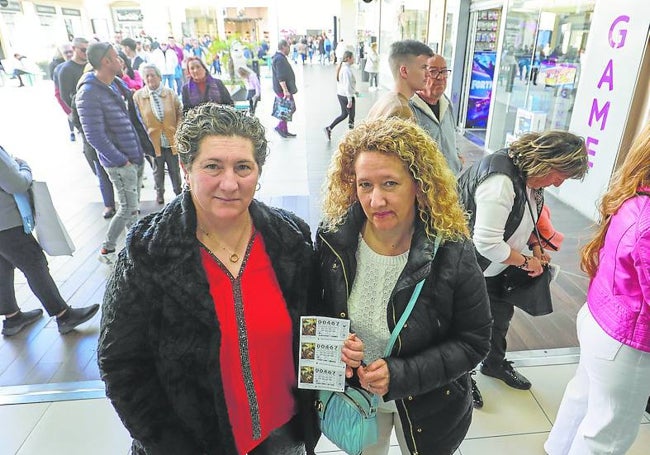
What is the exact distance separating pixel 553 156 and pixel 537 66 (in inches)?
208

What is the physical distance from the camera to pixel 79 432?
7.59 ft

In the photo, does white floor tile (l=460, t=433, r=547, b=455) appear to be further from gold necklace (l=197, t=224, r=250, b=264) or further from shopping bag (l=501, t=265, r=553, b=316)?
gold necklace (l=197, t=224, r=250, b=264)

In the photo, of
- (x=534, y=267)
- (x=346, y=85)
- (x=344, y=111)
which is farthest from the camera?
(x=344, y=111)

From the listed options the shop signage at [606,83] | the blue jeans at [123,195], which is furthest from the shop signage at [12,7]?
the shop signage at [606,83]

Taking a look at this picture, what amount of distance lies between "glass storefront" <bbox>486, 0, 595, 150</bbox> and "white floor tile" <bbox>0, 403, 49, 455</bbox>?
619 cm

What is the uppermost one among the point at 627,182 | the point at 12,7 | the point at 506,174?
the point at 12,7

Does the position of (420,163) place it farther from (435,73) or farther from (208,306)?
(435,73)

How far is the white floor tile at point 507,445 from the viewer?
2160 mm

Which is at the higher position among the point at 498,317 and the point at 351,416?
the point at 351,416

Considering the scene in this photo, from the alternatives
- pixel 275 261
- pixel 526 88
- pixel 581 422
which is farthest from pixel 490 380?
pixel 526 88

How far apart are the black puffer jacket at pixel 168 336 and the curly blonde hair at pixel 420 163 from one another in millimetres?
403

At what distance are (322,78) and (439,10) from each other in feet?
37.5

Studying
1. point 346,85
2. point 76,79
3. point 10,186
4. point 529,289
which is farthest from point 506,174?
point 346,85

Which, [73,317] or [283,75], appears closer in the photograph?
[73,317]
